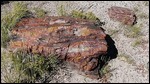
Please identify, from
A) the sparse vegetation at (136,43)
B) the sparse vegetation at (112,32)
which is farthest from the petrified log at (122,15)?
the sparse vegetation at (136,43)

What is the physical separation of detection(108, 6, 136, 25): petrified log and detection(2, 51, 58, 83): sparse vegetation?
8.47 ft

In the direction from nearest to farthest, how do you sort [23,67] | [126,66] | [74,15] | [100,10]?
1. [23,67]
2. [126,66]
3. [74,15]
4. [100,10]

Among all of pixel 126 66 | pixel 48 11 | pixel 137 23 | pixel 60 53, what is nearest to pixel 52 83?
pixel 60 53

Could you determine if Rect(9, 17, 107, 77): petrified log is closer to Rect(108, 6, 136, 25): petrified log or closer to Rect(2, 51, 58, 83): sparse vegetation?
Rect(2, 51, 58, 83): sparse vegetation

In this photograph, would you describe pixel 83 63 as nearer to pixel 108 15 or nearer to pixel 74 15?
pixel 74 15

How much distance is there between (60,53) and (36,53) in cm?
49

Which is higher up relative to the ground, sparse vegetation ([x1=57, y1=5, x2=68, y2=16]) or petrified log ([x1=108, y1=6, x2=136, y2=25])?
sparse vegetation ([x1=57, y1=5, x2=68, y2=16])

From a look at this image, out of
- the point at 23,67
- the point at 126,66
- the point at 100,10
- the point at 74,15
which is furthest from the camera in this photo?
the point at 100,10

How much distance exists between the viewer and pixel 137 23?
9164mm

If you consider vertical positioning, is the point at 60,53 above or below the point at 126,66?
above

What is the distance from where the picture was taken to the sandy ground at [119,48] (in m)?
7.27

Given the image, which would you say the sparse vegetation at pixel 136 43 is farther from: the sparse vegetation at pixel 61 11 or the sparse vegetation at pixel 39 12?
the sparse vegetation at pixel 39 12

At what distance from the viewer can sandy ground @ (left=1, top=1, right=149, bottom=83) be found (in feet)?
23.8

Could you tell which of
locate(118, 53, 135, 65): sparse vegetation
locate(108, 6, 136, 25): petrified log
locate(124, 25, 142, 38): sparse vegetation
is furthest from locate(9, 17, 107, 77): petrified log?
locate(108, 6, 136, 25): petrified log
